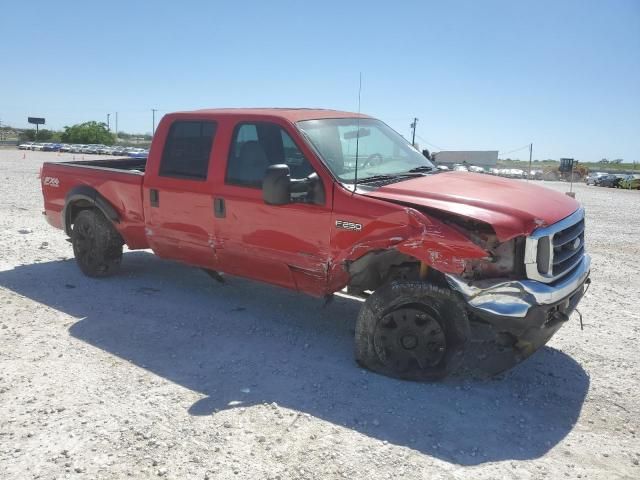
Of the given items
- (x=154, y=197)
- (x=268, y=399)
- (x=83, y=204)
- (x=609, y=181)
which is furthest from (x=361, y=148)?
(x=609, y=181)

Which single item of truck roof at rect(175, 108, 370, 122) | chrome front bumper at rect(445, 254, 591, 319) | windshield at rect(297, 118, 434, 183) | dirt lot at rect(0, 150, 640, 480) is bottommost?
dirt lot at rect(0, 150, 640, 480)

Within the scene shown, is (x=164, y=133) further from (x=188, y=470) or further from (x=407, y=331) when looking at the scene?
(x=188, y=470)

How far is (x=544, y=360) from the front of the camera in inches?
179

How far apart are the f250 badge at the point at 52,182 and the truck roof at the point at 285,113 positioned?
2297mm

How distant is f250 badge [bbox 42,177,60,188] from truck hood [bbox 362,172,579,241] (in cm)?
448

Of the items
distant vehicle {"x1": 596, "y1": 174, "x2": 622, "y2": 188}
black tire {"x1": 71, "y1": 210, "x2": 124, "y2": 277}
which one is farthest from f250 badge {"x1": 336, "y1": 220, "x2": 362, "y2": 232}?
distant vehicle {"x1": 596, "y1": 174, "x2": 622, "y2": 188}

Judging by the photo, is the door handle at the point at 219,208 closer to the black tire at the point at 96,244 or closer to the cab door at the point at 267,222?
the cab door at the point at 267,222

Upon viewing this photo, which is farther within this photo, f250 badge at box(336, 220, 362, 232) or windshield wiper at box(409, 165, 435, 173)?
windshield wiper at box(409, 165, 435, 173)

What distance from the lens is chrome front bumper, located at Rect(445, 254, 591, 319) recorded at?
11.6 ft

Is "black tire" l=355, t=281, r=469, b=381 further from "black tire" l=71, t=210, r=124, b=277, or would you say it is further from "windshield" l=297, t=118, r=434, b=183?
"black tire" l=71, t=210, r=124, b=277

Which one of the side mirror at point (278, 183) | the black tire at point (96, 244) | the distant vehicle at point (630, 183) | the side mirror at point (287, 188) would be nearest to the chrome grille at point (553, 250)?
the side mirror at point (287, 188)

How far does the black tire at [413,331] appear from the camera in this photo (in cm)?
387

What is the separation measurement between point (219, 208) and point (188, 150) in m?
0.79

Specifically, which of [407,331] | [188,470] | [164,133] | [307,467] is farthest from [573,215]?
[164,133]
